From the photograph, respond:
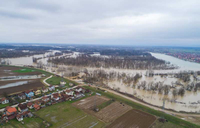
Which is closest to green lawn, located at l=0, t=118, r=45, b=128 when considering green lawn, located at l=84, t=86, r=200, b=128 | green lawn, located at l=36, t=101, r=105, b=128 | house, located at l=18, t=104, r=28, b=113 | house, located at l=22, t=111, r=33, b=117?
house, located at l=22, t=111, r=33, b=117

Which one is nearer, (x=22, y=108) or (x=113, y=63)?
(x=22, y=108)

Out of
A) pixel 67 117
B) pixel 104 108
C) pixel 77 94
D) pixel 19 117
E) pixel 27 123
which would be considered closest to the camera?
pixel 27 123

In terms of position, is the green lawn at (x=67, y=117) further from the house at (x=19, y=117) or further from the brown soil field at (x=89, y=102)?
the house at (x=19, y=117)

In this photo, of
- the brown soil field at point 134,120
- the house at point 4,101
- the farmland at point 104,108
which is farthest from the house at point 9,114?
the brown soil field at point 134,120

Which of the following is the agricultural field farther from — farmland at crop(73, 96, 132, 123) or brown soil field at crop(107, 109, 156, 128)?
farmland at crop(73, 96, 132, 123)

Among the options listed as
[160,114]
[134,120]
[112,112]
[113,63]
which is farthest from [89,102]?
[113,63]

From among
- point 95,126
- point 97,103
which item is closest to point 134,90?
point 97,103

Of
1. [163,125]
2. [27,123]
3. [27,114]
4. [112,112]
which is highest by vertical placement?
[27,114]

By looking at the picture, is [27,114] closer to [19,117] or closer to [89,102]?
[19,117]
